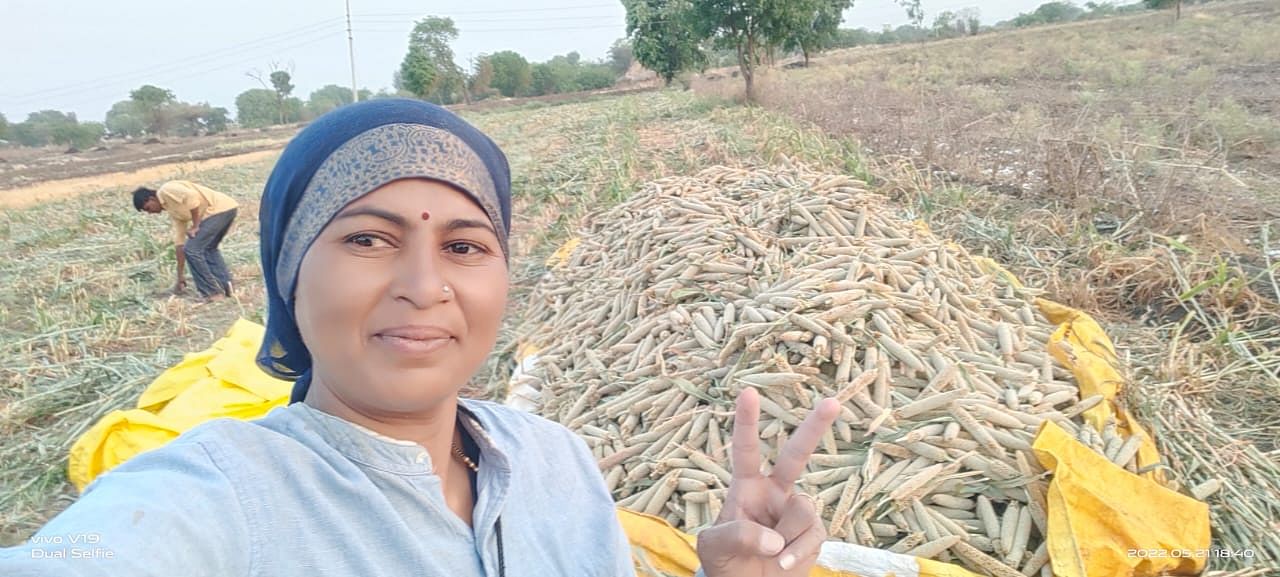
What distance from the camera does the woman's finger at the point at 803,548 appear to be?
1082 millimetres

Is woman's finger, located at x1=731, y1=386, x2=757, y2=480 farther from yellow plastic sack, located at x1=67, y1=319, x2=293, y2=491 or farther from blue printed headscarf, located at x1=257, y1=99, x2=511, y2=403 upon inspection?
yellow plastic sack, located at x1=67, y1=319, x2=293, y2=491

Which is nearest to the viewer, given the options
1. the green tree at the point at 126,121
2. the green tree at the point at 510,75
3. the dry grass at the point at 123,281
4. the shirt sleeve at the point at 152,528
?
the shirt sleeve at the point at 152,528

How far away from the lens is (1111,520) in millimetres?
2322

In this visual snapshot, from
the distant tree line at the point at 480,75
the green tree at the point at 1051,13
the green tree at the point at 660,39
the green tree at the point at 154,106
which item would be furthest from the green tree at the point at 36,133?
the green tree at the point at 1051,13

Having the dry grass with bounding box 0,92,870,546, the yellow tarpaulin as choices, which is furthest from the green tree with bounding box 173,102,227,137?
the yellow tarpaulin

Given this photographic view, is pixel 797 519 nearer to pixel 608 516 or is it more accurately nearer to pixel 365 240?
pixel 608 516

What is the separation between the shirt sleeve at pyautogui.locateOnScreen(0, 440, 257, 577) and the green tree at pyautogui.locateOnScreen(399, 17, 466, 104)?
2021 inches

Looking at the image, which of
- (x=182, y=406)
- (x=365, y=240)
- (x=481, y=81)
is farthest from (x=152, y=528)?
(x=481, y=81)

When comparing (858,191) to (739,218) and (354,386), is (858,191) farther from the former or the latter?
(354,386)

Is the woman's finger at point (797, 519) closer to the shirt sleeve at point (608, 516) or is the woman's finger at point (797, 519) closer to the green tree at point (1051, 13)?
the shirt sleeve at point (608, 516)

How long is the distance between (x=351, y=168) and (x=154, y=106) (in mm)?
59727

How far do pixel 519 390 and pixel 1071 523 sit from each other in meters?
2.52

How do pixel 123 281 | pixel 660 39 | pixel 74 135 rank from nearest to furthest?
pixel 123 281, pixel 660 39, pixel 74 135

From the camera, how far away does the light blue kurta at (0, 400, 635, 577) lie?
768 mm
